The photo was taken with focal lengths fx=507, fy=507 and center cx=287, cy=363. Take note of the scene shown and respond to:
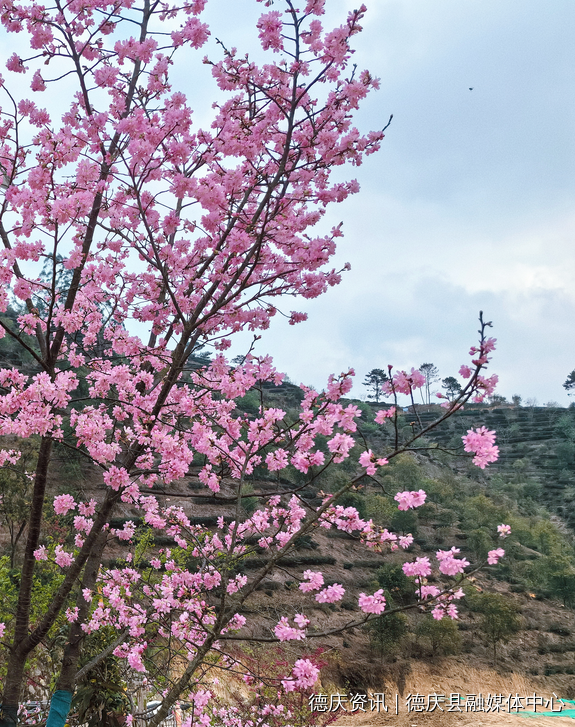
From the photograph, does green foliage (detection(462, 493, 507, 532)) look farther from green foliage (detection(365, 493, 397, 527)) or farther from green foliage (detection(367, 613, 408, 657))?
green foliage (detection(367, 613, 408, 657))

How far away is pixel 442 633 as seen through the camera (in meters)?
17.7

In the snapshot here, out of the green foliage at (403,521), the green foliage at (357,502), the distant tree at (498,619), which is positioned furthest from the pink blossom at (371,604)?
the green foliage at (403,521)

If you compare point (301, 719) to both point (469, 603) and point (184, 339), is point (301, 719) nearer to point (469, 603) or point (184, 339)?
point (184, 339)

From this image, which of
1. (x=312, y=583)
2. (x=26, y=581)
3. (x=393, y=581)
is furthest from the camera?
(x=393, y=581)

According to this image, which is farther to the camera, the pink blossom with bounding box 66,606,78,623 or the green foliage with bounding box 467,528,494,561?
the green foliage with bounding box 467,528,494,561

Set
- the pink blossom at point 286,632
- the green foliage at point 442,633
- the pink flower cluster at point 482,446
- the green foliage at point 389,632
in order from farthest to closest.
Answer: the green foliage at point 442,633 < the green foliage at point 389,632 < the pink blossom at point 286,632 < the pink flower cluster at point 482,446

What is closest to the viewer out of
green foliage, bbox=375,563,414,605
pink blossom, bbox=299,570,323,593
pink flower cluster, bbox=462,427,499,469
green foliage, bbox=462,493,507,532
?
pink flower cluster, bbox=462,427,499,469

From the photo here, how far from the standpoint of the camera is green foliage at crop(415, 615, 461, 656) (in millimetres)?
17656

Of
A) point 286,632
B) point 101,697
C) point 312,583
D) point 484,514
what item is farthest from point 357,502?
point 286,632

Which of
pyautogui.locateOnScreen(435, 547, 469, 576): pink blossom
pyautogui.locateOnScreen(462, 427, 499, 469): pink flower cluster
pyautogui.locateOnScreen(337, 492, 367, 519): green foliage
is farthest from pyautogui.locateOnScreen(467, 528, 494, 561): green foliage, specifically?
pyautogui.locateOnScreen(462, 427, 499, 469): pink flower cluster

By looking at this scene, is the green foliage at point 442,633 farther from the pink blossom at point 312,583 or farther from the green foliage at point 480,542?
the pink blossom at point 312,583

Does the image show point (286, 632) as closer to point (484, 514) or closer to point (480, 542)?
point (480, 542)

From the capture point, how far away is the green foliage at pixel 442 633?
17656 mm

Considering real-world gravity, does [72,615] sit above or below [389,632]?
above
